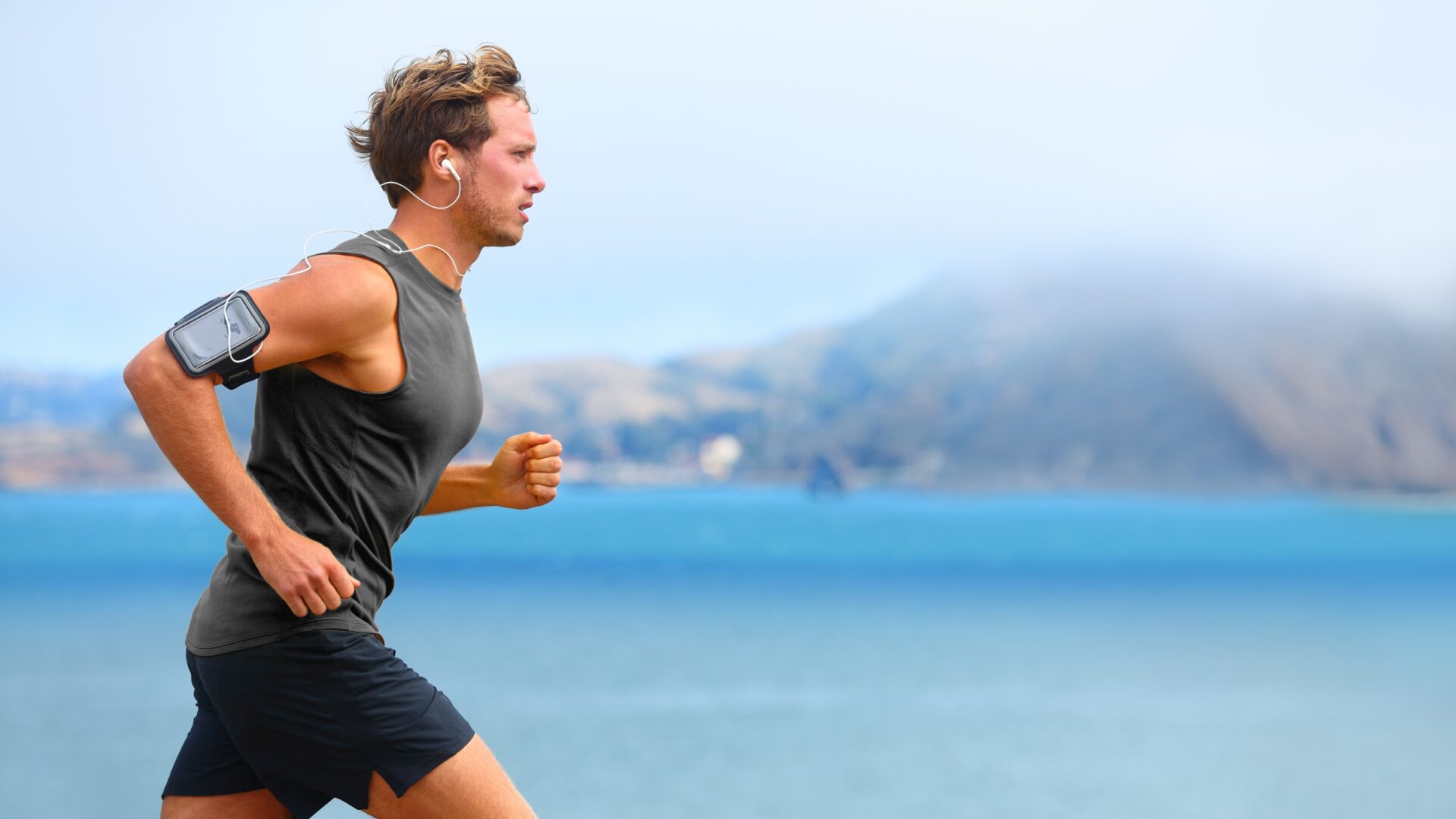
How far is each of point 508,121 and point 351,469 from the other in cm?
67

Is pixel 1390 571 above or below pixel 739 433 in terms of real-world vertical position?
below

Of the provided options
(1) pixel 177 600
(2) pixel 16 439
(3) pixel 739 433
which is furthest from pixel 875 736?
(2) pixel 16 439

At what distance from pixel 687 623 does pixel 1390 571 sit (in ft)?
207

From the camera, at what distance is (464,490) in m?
2.87

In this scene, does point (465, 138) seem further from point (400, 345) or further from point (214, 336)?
point (214, 336)

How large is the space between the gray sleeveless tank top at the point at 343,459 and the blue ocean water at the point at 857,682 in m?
19.5

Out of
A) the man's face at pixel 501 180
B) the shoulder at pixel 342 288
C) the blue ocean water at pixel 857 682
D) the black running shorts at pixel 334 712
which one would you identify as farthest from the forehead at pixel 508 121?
the blue ocean water at pixel 857 682

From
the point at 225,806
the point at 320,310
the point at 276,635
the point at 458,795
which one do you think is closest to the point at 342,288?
the point at 320,310

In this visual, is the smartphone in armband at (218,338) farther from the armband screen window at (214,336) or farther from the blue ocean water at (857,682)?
the blue ocean water at (857,682)

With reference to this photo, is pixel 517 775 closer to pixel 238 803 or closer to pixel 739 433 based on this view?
pixel 238 803

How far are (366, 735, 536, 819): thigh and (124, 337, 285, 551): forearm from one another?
18.6 inches

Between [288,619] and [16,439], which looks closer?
[288,619]

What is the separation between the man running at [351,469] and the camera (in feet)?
7.14

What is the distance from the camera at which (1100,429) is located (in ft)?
611
